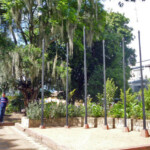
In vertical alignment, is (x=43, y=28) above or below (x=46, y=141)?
above

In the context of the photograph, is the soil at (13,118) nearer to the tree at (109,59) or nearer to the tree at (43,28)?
the tree at (43,28)

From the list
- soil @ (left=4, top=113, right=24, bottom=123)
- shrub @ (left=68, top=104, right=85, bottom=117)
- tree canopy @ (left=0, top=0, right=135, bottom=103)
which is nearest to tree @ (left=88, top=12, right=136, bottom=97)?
tree canopy @ (left=0, top=0, right=135, bottom=103)

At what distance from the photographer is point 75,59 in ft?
71.6

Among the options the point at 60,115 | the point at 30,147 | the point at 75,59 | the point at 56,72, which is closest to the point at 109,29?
the point at 75,59

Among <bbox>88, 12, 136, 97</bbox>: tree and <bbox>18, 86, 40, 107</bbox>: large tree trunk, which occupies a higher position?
<bbox>88, 12, 136, 97</bbox>: tree

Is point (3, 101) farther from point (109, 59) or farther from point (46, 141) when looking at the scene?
point (109, 59)

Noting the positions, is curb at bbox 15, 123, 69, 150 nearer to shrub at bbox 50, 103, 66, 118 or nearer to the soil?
shrub at bbox 50, 103, 66, 118

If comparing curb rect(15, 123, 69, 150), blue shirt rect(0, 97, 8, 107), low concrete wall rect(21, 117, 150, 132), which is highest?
blue shirt rect(0, 97, 8, 107)

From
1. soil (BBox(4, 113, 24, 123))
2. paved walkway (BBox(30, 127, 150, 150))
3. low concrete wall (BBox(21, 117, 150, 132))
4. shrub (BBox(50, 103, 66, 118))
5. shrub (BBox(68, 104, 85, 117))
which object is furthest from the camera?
soil (BBox(4, 113, 24, 123))

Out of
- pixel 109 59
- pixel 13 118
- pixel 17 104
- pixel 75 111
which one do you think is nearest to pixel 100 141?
pixel 75 111

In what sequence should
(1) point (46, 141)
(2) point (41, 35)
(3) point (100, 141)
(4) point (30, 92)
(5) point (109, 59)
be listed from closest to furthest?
(3) point (100, 141)
(1) point (46, 141)
(2) point (41, 35)
(4) point (30, 92)
(5) point (109, 59)

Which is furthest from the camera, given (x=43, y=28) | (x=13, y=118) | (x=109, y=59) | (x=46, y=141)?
(x=109, y=59)

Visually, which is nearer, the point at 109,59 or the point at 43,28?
the point at 43,28

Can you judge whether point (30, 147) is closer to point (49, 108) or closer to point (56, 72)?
point (49, 108)
